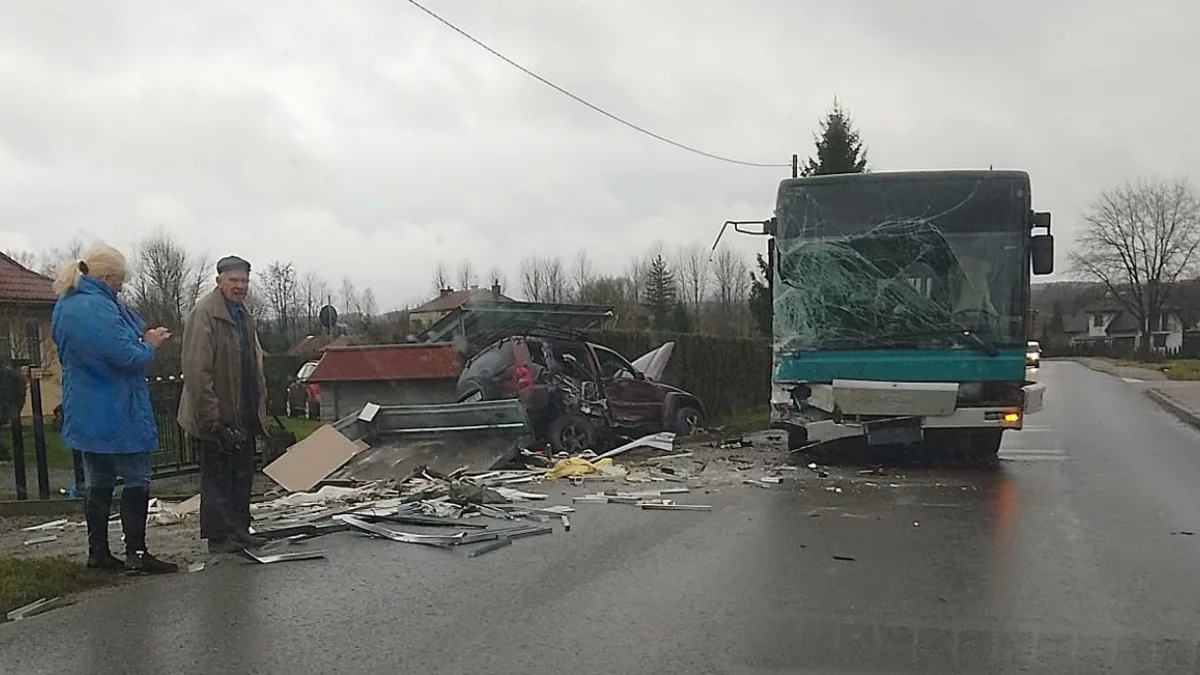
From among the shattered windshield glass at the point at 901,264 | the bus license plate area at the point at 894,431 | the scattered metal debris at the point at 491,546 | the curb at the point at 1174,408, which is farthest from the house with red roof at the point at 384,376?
the curb at the point at 1174,408

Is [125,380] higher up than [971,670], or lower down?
higher up

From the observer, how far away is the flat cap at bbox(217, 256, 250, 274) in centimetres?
750

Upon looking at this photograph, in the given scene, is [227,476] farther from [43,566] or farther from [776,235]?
[776,235]

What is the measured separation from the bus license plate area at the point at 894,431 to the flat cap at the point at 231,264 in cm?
698

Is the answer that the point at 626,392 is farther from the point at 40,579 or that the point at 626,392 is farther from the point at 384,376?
the point at 40,579

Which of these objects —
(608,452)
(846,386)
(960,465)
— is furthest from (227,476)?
(960,465)

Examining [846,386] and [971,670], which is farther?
[846,386]

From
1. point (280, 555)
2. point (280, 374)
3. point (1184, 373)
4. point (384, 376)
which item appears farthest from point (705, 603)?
point (1184, 373)

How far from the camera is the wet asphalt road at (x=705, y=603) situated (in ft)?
16.5

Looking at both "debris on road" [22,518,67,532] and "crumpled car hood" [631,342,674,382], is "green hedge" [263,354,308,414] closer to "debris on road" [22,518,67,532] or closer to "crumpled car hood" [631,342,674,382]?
"crumpled car hood" [631,342,674,382]

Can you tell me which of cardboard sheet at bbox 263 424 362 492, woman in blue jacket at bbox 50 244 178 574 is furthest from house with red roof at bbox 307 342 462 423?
woman in blue jacket at bbox 50 244 178 574

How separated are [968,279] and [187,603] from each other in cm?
848

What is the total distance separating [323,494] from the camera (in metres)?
10.5

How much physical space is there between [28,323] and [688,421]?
42.1 ft
